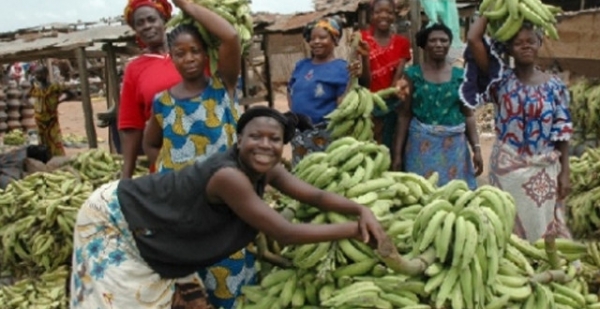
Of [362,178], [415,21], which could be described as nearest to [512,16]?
[362,178]

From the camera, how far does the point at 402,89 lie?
4.36m

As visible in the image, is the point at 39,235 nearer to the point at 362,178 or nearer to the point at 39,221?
the point at 39,221

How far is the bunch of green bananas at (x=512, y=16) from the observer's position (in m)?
3.50

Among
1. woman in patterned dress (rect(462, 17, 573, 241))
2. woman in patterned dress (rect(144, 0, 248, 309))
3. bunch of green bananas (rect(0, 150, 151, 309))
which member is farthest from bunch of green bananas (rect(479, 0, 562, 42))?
bunch of green bananas (rect(0, 150, 151, 309))

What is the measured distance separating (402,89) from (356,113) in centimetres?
39

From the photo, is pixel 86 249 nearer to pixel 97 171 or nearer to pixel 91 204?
pixel 91 204

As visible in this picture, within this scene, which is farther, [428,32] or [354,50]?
[428,32]

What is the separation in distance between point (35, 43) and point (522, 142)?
7666mm

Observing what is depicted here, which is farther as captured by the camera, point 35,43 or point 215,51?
point 35,43

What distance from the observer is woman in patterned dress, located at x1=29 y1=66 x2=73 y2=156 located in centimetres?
982

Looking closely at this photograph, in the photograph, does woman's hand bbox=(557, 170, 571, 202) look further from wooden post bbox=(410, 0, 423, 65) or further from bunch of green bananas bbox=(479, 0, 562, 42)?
wooden post bbox=(410, 0, 423, 65)

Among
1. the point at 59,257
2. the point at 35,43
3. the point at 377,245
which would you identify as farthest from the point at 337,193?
the point at 35,43

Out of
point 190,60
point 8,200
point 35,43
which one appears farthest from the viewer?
point 35,43

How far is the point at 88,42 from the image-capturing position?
856 cm
